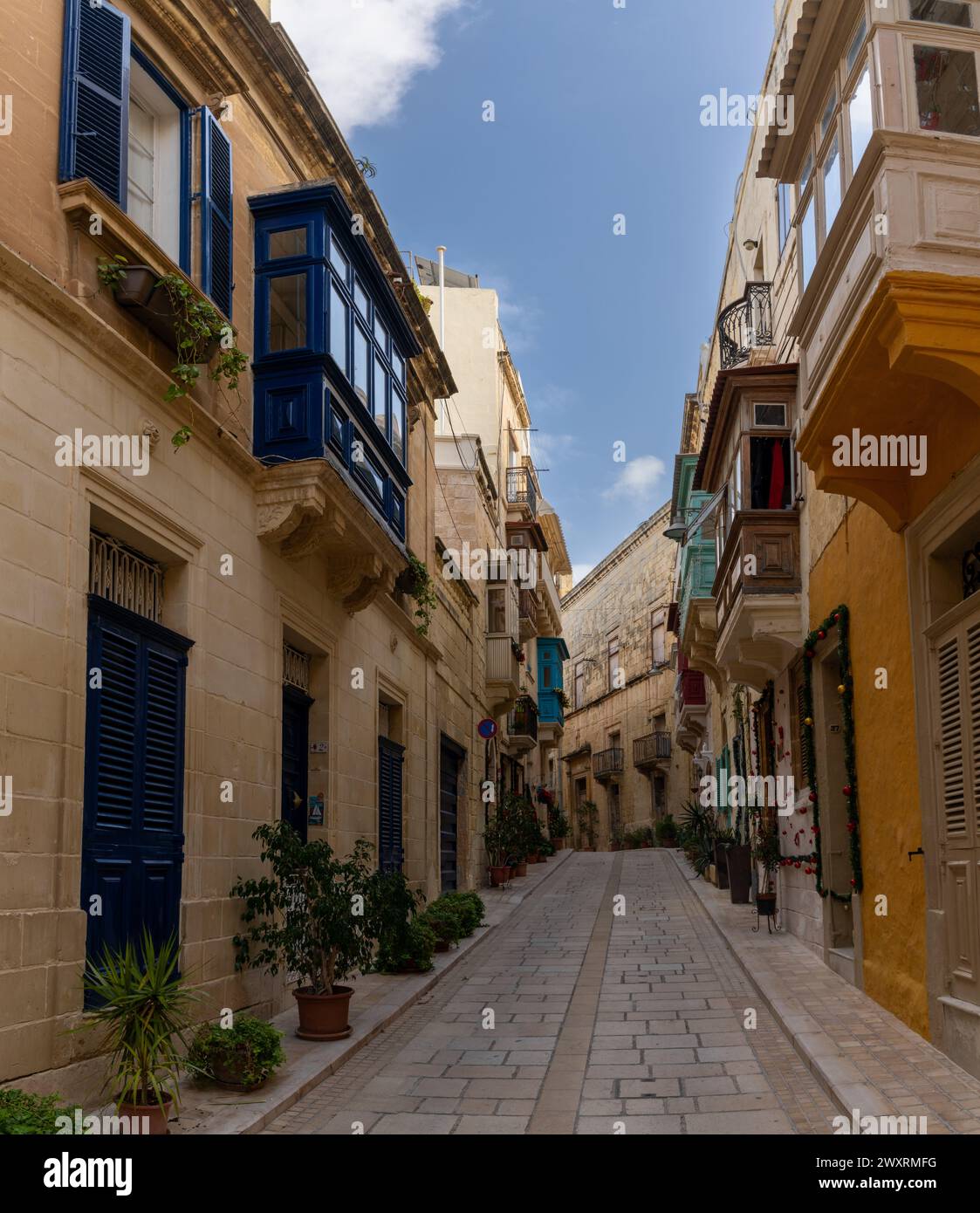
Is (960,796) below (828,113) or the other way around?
below

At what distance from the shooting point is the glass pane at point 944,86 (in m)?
7.20

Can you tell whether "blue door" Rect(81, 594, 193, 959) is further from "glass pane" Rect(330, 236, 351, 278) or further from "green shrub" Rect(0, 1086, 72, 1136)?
"glass pane" Rect(330, 236, 351, 278)

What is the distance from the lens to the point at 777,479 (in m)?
13.8

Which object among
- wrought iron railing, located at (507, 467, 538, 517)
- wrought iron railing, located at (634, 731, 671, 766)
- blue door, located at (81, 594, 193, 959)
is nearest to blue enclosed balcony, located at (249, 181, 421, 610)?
blue door, located at (81, 594, 193, 959)

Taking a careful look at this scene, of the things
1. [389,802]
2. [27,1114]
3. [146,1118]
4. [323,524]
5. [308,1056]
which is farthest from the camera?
[389,802]

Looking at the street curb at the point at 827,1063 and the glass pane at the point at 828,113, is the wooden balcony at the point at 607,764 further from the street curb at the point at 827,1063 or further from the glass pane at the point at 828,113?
the glass pane at the point at 828,113

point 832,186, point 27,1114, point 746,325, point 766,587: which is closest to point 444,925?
point 766,587

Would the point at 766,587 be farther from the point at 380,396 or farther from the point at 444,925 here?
the point at 444,925

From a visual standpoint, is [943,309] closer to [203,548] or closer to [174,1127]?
[203,548]

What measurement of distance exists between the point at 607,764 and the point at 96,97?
147 feet

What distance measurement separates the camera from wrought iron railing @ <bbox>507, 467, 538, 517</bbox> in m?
33.3

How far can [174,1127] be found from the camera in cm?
606

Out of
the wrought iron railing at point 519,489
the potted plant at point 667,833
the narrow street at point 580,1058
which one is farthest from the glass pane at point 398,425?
the potted plant at point 667,833

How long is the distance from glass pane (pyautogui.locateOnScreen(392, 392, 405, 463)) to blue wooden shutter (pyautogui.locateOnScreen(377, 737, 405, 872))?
3515 mm
